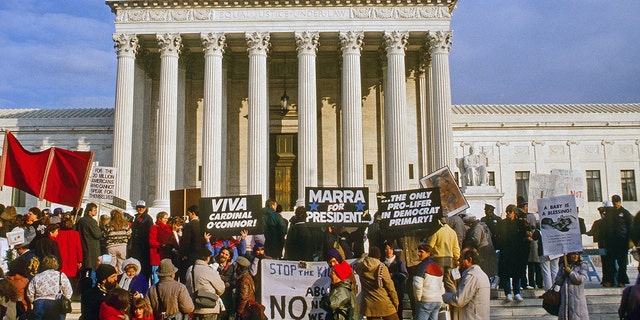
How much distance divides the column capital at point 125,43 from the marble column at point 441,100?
52.6 feet

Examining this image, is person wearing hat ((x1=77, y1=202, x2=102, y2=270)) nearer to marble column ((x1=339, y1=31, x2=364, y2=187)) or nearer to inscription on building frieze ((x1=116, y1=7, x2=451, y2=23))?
marble column ((x1=339, y1=31, x2=364, y2=187))

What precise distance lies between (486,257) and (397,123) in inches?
749

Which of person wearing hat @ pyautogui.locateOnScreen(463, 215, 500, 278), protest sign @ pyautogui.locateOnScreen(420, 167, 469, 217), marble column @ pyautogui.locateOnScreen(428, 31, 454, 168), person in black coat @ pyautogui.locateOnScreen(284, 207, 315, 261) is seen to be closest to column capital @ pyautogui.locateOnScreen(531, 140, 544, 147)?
marble column @ pyautogui.locateOnScreen(428, 31, 454, 168)

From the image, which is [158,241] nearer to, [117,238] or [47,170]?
[117,238]

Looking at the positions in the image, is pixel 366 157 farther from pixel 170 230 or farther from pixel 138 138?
pixel 170 230

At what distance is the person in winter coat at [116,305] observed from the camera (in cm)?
877

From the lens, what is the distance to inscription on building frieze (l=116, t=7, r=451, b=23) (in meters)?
33.9

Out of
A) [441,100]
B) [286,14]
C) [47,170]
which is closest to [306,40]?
[286,14]

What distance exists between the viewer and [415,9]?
34.0 meters

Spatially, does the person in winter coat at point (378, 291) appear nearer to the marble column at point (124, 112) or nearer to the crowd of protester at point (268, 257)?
the crowd of protester at point (268, 257)

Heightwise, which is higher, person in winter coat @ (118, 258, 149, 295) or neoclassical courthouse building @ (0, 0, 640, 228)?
neoclassical courthouse building @ (0, 0, 640, 228)

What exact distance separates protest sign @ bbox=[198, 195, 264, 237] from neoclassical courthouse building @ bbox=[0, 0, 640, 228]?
60.3 feet

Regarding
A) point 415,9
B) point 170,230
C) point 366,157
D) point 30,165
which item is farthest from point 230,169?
point 170,230

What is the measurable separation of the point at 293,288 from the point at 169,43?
24.5 metres
